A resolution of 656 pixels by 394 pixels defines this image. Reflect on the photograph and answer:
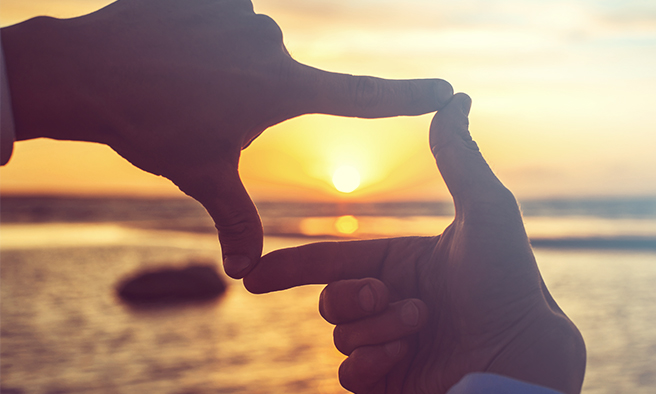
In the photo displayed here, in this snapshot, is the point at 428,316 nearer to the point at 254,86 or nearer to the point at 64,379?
the point at 254,86

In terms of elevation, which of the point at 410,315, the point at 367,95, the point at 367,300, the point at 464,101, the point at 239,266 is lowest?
the point at 410,315

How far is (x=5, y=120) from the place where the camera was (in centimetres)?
156

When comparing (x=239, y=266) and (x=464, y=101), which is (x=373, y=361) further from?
(x=464, y=101)

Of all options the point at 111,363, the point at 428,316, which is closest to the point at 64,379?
the point at 111,363

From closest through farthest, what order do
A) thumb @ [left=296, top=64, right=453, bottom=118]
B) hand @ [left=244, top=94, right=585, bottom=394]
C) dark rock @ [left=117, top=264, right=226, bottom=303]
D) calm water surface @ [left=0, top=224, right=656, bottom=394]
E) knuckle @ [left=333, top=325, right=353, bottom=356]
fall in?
hand @ [left=244, top=94, right=585, bottom=394], thumb @ [left=296, top=64, right=453, bottom=118], knuckle @ [left=333, top=325, right=353, bottom=356], calm water surface @ [left=0, top=224, right=656, bottom=394], dark rock @ [left=117, top=264, right=226, bottom=303]

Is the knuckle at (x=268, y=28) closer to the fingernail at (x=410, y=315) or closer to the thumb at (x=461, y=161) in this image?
the thumb at (x=461, y=161)

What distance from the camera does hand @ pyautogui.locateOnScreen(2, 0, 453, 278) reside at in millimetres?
1642

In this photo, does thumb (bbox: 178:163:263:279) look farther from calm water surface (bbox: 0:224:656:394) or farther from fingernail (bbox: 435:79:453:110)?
calm water surface (bbox: 0:224:656:394)

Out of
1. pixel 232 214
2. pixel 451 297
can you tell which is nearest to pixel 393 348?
pixel 451 297

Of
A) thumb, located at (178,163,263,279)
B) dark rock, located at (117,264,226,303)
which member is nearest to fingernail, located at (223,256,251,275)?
thumb, located at (178,163,263,279)

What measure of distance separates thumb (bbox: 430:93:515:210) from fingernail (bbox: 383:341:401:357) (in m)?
0.65

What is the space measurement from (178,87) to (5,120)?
0.59m

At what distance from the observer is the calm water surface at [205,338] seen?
4.68 m

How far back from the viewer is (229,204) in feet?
6.30
